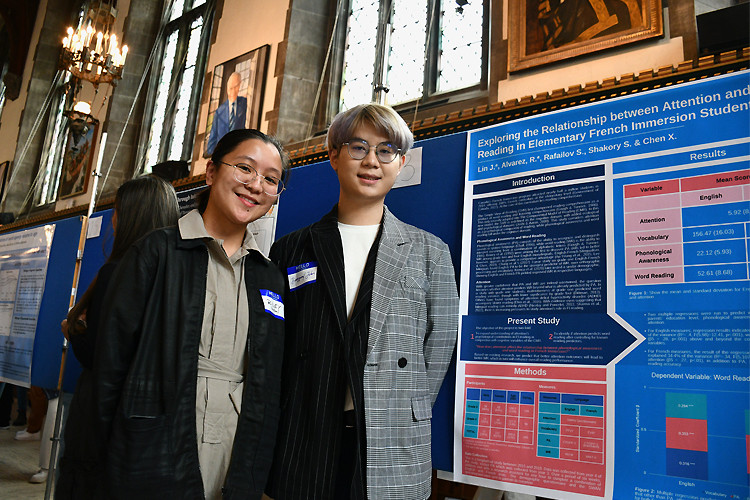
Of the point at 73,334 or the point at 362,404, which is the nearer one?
the point at 362,404

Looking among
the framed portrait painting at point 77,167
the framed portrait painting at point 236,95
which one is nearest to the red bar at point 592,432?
the framed portrait painting at point 236,95

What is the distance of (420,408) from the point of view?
1631 mm

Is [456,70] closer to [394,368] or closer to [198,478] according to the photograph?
[394,368]

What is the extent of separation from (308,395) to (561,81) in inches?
113

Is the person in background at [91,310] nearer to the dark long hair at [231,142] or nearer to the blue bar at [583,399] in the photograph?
the dark long hair at [231,142]

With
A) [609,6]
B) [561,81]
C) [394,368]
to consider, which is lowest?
[394,368]

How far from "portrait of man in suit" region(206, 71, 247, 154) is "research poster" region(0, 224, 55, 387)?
198 cm

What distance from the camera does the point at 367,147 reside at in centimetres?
183

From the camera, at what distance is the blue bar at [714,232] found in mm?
1554

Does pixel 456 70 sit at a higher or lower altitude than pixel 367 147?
higher

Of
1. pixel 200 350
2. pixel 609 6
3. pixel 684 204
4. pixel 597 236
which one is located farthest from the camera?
pixel 609 6

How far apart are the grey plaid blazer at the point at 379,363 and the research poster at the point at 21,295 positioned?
3867mm

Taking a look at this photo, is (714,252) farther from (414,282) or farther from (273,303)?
(273,303)

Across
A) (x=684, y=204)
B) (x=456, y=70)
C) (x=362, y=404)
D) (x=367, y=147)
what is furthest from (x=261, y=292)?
(x=456, y=70)
